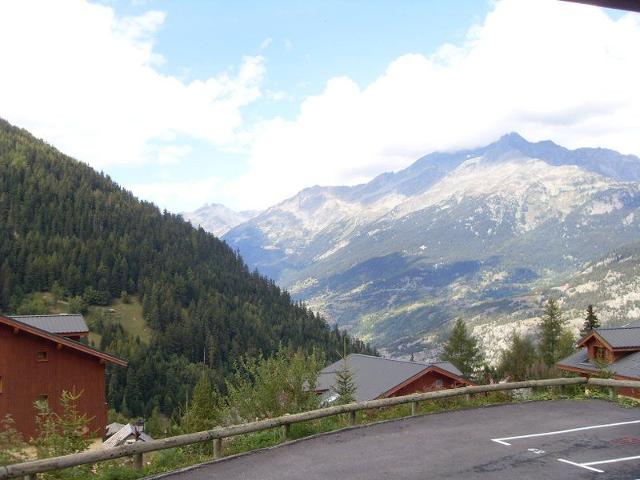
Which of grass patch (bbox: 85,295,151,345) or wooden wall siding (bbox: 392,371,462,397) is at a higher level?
grass patch (bbox: 85,295,151,345)

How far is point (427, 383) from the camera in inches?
1886

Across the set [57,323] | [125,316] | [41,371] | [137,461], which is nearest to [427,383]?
[57,323]

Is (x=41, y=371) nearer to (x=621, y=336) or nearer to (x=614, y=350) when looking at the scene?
(x=614, y=350)

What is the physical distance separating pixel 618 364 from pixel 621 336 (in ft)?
8.84

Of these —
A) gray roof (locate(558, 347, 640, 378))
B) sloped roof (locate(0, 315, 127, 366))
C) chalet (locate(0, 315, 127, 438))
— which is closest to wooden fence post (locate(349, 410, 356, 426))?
chalet (locate(0, 315, 127, 438))

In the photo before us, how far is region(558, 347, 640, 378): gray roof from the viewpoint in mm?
40812

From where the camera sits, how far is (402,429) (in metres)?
14.8

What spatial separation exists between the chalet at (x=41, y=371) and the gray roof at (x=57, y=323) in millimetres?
1419

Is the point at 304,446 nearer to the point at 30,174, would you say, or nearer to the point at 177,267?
the point at 177,267

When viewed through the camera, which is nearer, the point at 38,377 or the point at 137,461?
the point at 137,461

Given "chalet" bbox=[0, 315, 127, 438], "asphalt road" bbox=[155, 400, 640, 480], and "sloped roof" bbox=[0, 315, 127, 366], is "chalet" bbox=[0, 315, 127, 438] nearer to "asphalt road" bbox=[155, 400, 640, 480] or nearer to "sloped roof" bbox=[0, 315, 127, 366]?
"sloped roof" bbox=[0, 315, 127, 366]

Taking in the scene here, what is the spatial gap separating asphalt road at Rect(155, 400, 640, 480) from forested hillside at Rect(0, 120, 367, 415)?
3907 inches

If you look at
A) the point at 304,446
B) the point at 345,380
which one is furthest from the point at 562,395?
the point at 304,446

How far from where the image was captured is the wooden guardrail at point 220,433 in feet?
33.1
